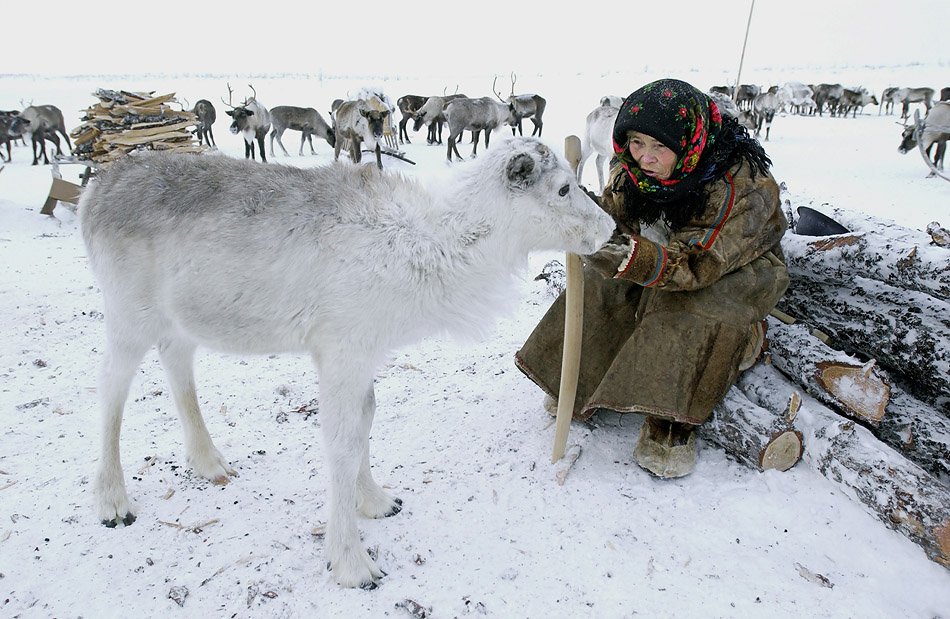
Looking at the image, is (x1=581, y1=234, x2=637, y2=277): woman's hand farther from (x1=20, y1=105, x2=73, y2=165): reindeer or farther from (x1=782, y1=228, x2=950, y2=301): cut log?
(x1=20, y1=105, x2=73, y2=165): reindeer

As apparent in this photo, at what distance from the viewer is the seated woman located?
113 inches

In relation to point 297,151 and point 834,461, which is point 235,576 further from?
point 297,151

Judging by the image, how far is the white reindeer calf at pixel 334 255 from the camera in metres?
2.48

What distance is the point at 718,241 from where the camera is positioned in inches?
114

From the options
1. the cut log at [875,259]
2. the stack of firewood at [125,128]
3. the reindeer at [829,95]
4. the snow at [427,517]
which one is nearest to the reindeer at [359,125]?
the stack of firewood at [125,128]

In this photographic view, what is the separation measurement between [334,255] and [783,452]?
2432 mm

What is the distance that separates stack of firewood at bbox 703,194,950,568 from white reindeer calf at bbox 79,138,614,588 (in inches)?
56.7

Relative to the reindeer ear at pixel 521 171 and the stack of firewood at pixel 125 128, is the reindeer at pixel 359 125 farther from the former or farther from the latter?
the reindeer ear at pixel 521 171

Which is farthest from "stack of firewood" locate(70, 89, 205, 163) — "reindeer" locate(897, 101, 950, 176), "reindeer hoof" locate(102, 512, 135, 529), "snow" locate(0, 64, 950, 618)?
"reindeer" locate(897, 101, 950, 176)

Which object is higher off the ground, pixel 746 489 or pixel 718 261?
pixel 718 261

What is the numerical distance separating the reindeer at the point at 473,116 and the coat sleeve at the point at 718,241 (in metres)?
13.9

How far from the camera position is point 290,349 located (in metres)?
2.68

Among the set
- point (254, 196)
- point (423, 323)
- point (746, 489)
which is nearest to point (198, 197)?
point (254, 196)

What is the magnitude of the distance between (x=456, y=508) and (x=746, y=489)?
1.47 m
